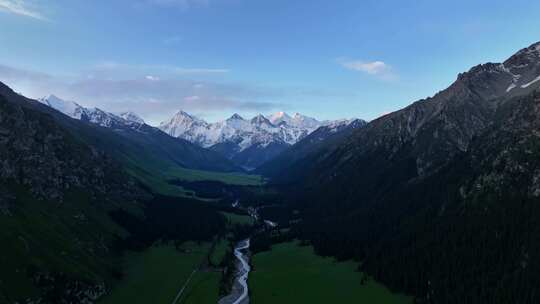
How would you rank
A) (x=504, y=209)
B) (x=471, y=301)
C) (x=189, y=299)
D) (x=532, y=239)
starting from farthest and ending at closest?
(x=504, y=209) < (x=189, y=299) < (x=532, y=239) < (x=471, y=301)

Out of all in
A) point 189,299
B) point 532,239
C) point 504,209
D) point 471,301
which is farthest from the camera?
point 504,209

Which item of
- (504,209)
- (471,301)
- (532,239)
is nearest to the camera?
(471,301)

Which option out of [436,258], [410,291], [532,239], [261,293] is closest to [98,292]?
[261,293]

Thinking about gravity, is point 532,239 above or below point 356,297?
above

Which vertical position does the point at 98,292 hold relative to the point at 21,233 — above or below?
below

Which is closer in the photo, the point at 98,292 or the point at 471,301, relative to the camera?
the point at 471,301

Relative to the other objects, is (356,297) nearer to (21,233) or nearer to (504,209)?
(504,209)

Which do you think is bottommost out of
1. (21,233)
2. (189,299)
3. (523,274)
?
(189,299)

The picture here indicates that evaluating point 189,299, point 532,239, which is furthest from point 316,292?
point 532,239

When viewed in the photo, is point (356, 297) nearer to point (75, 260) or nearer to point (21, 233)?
point (75, 260)
